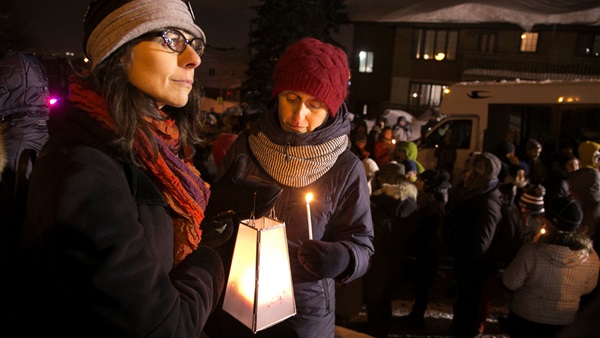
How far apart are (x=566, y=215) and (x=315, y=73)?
259 centimetres

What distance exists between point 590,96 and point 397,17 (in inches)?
571

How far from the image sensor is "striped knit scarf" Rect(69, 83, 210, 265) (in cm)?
137

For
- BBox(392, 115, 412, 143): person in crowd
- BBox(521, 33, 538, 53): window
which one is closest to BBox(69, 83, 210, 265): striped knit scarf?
BBox(392, 115, 412, 143): person in crowd

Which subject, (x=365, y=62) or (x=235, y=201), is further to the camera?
(x=365, y=62)

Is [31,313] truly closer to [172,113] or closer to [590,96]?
[172,113]

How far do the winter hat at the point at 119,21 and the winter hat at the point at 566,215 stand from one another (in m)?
3.44

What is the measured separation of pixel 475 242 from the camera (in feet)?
14.9

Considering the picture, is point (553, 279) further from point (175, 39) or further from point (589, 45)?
point (589, 45)

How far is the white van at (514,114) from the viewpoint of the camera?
10.1 meters

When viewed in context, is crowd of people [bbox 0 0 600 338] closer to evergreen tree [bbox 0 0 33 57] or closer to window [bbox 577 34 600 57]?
evergreen tree [bbox 0 0 33 57]

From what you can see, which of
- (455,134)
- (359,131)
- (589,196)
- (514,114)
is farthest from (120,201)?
(514,114)

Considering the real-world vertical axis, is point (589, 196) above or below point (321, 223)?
below

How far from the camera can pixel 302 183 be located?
7.93 feet

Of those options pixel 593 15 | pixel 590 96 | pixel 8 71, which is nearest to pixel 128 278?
pixel 8 71
